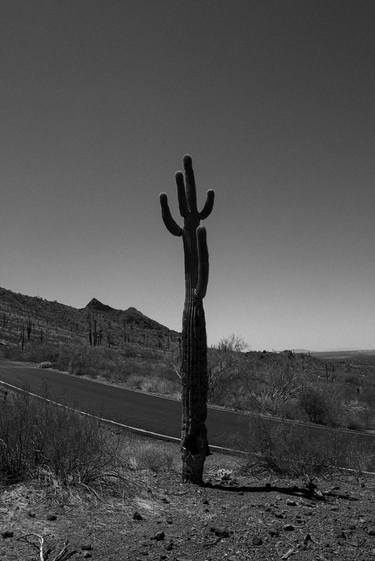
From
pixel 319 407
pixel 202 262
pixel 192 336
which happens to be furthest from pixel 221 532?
pixel 319 407

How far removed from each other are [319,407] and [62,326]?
68.6 m

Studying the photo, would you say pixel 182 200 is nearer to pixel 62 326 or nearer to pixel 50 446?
pixel 50 446

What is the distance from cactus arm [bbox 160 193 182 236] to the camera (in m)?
8.97

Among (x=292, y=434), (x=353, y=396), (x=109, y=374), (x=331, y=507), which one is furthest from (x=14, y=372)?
(x=331, y=507)

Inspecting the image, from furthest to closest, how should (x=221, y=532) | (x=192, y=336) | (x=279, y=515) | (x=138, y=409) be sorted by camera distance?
1. (x=138, y=409)
2. (x=192, y=336)
3. (x=279, y=515)
4. (x=221, y=532)

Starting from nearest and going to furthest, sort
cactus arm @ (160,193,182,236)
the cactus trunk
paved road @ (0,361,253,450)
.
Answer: the cactus trunk, cactus arm @ (160,193,182,236), paved road @ (0,361,253,450)

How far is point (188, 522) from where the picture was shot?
19.2 ft

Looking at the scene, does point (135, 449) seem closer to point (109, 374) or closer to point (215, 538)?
point (215, 538)

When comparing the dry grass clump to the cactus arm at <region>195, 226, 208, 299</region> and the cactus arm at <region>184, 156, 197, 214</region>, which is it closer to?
the cactus arm at <region>195, 226, 208, 299</region>

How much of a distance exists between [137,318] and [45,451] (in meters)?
111

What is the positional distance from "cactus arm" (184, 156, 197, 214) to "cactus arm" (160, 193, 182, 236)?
0.40 m

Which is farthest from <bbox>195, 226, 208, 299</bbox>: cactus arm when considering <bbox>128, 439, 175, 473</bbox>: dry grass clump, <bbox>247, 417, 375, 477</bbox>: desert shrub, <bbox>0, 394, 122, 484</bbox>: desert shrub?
<bbox>128, 439, 175, 473</bbox>: dry grass clump

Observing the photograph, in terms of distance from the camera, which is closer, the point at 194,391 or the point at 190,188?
the point at 194,391

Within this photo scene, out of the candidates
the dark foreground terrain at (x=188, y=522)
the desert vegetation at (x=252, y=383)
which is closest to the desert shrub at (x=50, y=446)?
the dark foreground terrain at (x=188, y=522)
